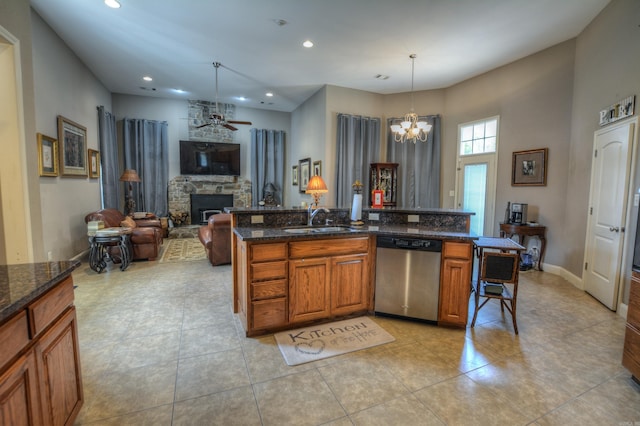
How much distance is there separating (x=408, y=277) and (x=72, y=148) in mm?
5490

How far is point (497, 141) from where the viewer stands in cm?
510

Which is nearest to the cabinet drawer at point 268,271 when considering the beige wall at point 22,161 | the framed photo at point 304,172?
the beige wall at point 22,161

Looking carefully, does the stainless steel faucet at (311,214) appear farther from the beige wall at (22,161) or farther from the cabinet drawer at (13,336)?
the beige wall at (22,161)

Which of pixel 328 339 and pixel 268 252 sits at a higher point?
pixel 268 252

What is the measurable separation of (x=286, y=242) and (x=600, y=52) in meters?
4.55

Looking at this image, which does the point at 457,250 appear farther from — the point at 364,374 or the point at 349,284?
the point at 364,374

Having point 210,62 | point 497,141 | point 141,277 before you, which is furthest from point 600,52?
point 141,277

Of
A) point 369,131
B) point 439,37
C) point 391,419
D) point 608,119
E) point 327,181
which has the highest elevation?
point 439,37

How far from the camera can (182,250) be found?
5.78 m

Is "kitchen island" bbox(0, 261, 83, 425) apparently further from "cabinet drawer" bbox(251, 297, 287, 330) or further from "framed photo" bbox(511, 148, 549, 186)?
"framed photo" bbox(511, 148, 549, 186)

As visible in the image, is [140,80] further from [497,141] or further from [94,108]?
[497,141]

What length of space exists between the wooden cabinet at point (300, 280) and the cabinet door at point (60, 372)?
117 centimetres

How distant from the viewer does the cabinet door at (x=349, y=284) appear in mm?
2766

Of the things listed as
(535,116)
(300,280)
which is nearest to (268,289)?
(300,280)
